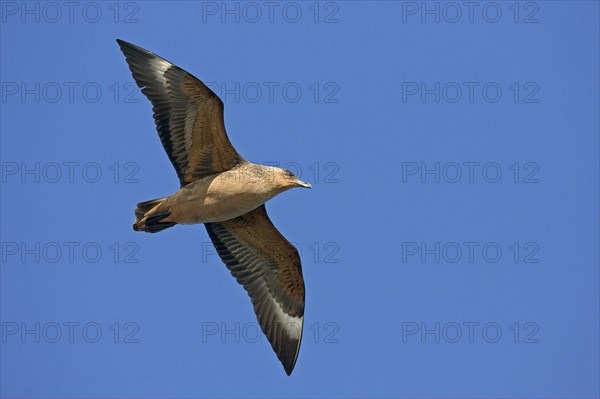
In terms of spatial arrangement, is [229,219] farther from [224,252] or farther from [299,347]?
[299,347]

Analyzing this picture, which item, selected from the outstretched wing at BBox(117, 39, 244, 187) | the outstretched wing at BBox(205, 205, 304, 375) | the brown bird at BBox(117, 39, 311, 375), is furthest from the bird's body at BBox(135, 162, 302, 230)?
the outstretched wing at BBox(205, 205, 304, 375)

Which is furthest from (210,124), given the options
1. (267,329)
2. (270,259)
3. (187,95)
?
(267,329)

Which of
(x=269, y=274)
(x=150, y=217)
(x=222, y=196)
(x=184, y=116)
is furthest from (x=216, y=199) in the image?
(x=269, y=274)

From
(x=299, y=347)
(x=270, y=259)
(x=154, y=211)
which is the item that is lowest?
(x=299, y=347)

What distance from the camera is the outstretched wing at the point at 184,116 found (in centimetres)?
1260

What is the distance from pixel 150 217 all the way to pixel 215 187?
93 cm

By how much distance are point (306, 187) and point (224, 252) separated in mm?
1996

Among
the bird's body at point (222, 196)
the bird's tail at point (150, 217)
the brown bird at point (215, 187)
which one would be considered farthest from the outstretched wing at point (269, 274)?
the bird's tail at point (150, 217)

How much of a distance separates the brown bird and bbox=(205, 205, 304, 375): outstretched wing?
1 cm

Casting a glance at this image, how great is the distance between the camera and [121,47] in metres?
13.0

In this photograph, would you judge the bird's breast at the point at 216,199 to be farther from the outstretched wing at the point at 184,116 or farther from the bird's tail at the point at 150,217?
the outstretched wing at the point at 184,116

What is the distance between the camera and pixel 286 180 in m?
12.3

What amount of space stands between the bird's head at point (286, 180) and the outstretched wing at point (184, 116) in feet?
2.15

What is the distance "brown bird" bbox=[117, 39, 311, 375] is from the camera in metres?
12.5
